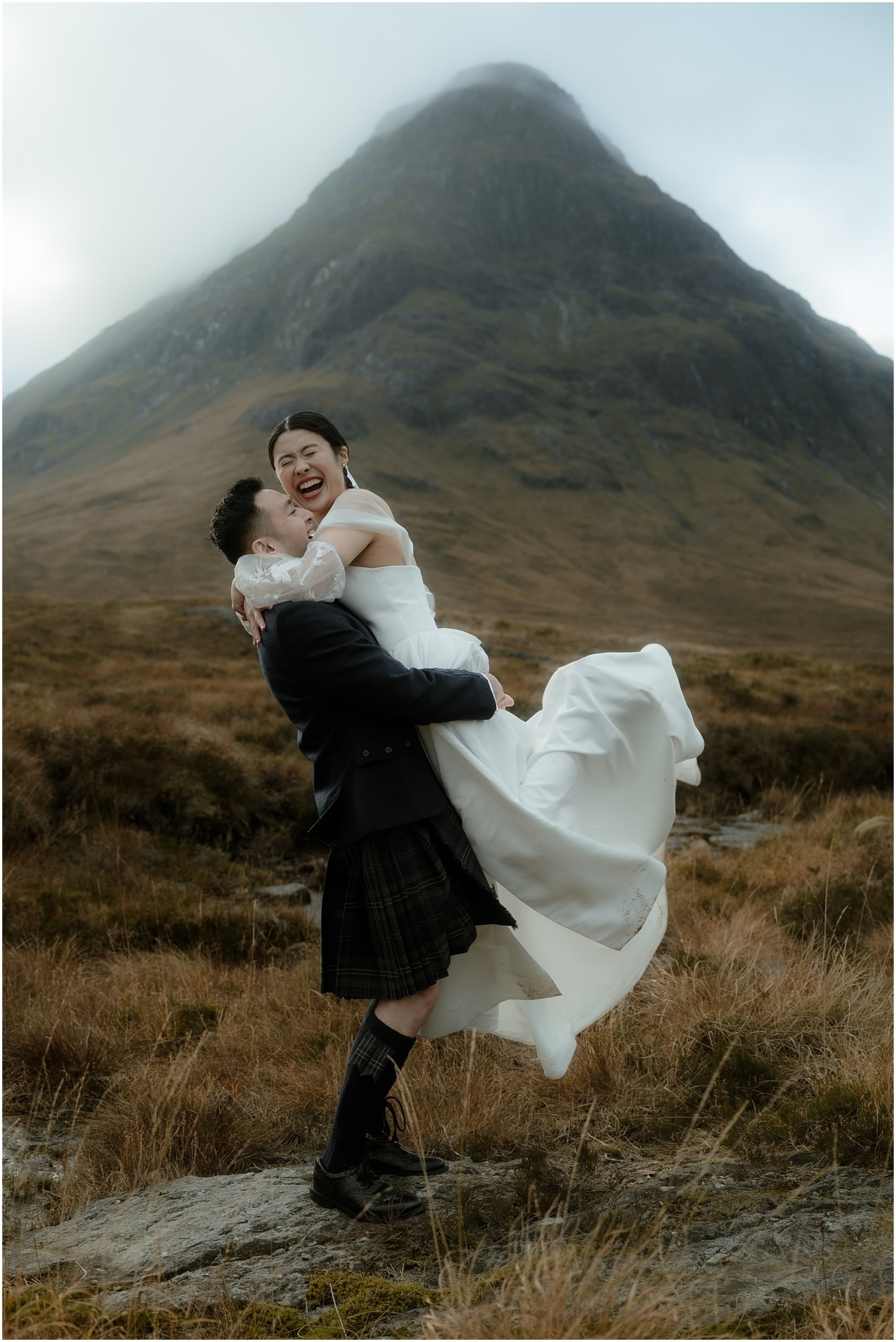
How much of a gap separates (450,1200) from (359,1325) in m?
0.66

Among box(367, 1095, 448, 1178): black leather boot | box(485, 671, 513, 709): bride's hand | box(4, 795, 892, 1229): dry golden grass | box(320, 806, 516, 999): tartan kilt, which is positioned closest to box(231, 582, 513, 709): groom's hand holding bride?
box(485, 671, 513, 709): bride's hand

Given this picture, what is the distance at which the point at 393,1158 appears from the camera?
2912 millimetres

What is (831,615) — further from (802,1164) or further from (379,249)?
(379,249)

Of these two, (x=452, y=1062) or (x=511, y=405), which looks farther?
(x=511, y=405)

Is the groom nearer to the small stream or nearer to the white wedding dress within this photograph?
the white wedding dress

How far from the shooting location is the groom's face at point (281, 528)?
277cm

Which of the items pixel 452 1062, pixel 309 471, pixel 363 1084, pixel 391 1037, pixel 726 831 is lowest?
pixel 726 831

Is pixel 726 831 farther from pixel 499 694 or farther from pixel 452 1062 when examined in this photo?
pixel 499 694

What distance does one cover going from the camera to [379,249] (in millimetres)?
142875

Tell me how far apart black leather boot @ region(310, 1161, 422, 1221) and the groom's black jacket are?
109 cm

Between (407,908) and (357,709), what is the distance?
2.13 feet

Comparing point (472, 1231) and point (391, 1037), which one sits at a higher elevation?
point (391, 1037)

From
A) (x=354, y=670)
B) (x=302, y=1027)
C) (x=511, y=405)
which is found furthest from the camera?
(x=511, y=405)

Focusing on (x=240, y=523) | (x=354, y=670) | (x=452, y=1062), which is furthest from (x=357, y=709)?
(x=452, y=1062)
